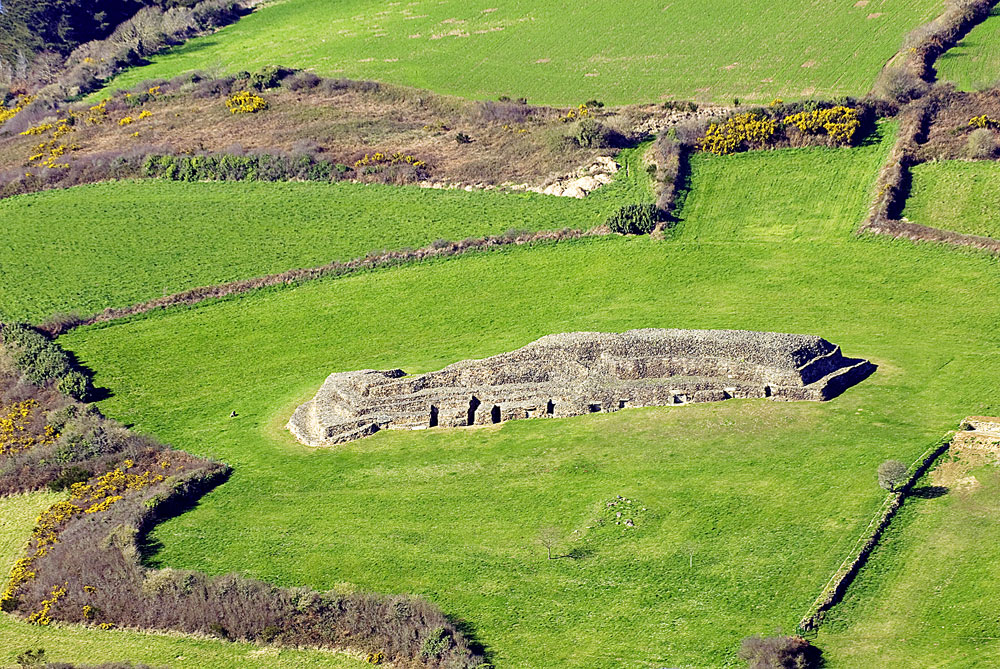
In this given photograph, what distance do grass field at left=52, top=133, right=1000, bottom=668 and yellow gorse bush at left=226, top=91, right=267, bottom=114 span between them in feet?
130

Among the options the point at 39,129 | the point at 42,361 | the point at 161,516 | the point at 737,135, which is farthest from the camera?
the point at 39,129

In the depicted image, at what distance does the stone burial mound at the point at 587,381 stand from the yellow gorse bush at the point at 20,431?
13709mm

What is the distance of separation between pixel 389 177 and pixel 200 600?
52.0m

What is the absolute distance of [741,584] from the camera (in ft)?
145

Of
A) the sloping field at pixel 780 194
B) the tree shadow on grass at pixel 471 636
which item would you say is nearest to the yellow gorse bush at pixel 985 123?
the sloping field at pixel 780 194

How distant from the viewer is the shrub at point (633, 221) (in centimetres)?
7919

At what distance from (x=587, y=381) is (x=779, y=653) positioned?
21.9 metres

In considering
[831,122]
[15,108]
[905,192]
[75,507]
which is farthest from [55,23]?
[905,192]

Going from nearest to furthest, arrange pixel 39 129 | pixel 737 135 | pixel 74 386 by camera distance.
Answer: pixel 74 386 < pixel 737 135 < pixel 39 129

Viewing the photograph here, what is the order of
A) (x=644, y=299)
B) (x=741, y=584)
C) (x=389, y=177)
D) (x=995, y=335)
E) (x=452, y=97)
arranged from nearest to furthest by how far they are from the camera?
(x=741, y=584)
(x=995, y=335)
(x=644, y=299)
(x=389, y=177)
(x=452, y=97)

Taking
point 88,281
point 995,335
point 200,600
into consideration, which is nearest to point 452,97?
point 88,281

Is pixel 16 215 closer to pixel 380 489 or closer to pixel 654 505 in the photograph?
pixel 380 489

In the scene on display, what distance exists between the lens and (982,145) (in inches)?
A: 3206

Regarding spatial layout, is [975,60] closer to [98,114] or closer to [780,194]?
[780,194]
